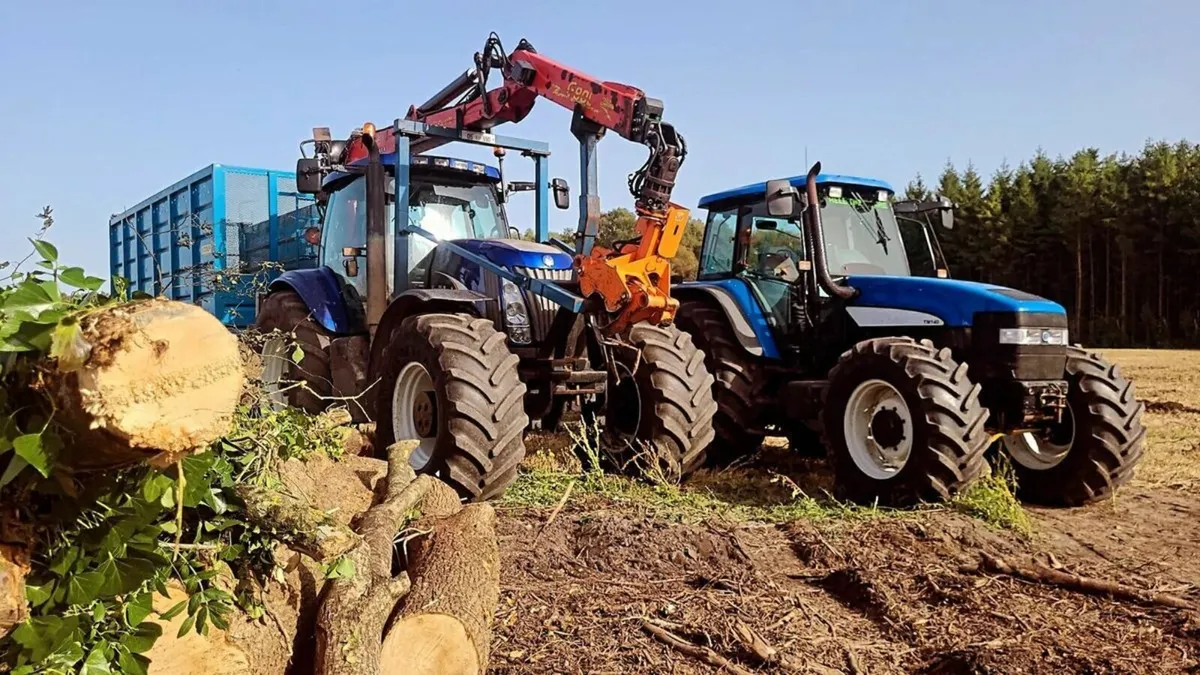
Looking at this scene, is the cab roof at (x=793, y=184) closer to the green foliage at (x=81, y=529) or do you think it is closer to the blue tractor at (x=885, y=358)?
the blue tractor at (x=885, y=358)

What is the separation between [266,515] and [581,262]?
3223mm

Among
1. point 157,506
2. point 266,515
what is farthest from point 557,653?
point 157,506

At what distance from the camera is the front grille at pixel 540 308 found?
5.85 meters

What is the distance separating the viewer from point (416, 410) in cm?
533

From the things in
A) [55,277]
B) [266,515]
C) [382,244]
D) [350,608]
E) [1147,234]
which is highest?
[1147,234]

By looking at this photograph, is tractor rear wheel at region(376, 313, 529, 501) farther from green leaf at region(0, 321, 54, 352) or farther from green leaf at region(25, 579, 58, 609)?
green leaf at region(0, 321, 54, 352)

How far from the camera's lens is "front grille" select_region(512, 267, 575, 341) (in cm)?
585

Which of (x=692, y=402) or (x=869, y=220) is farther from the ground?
(x=869, y=220)

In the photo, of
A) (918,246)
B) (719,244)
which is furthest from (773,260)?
(918,246)

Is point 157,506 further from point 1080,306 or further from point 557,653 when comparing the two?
point 1080,306

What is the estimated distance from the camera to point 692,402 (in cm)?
545

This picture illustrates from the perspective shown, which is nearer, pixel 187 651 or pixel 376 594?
pixel 187 651

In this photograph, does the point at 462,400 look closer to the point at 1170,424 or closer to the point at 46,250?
the point at 46,250

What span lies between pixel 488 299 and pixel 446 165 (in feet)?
4.11
